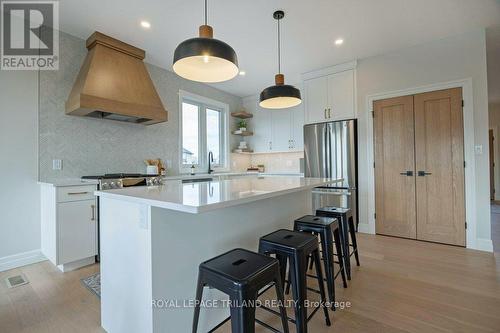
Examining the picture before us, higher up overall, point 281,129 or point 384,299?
point 281,129

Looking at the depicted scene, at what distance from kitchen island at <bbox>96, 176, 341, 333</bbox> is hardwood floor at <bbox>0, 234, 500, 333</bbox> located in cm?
36

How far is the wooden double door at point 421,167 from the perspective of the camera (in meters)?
2.98

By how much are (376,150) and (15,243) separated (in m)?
4.77

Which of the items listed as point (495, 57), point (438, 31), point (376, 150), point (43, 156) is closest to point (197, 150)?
point (43, 156)

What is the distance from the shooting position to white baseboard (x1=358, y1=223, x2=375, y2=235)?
3.55 m

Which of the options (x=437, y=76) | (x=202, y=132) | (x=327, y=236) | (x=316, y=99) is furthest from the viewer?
(x=202, y=132)

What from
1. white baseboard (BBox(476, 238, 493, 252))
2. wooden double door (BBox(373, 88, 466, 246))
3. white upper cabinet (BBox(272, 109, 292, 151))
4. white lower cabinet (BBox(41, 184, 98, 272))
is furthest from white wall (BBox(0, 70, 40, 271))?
white baseboard (BBox(476, 238, 493, 252))

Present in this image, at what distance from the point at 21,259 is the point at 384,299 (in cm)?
368

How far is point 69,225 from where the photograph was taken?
2.38 meters

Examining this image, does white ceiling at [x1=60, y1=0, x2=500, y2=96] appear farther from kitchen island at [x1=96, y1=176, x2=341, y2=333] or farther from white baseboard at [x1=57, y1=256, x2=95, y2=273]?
white baseboard at [x1=57, y1=256, x2=95, y2=273]

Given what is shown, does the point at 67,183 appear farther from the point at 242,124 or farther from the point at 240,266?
the point at 242,124

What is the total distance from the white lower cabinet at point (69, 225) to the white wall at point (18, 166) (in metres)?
0.13

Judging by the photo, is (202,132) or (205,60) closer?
(205,60)

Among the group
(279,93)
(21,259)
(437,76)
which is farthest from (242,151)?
(21,259)
